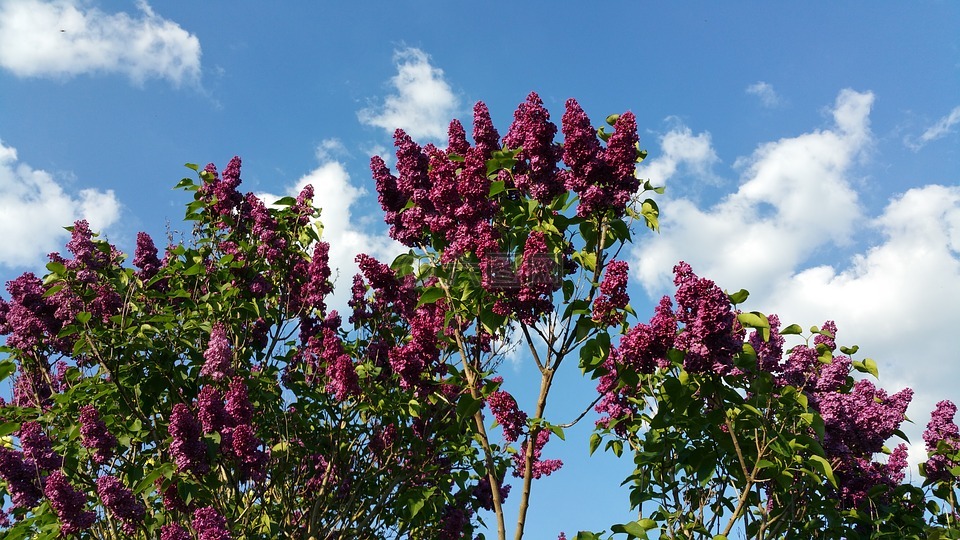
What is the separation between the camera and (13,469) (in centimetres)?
597

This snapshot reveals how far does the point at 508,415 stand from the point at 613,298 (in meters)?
1.03

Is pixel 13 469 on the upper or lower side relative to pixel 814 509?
lower

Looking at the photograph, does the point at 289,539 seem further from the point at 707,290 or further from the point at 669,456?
the point at 707,290

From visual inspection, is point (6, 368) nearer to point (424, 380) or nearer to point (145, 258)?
point (145, 258)

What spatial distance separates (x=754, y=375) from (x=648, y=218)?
1.47m

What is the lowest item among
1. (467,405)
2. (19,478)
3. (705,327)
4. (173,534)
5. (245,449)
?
(173,534)

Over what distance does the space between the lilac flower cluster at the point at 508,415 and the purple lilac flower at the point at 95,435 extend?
9.50 feet

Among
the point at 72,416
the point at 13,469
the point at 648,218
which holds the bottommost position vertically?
the point at 13,469

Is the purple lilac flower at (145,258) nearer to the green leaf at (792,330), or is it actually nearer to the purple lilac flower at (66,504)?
A: the purple lilac flower at (66,504)

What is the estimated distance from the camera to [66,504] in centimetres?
560

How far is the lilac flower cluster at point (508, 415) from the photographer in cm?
541

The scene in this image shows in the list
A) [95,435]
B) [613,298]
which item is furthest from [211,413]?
[613,298]

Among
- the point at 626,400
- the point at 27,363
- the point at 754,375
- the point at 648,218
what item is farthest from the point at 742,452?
the point at 27,363

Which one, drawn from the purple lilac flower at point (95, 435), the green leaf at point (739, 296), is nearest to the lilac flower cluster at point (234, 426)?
the purple lilac flower at point (95, 435)
